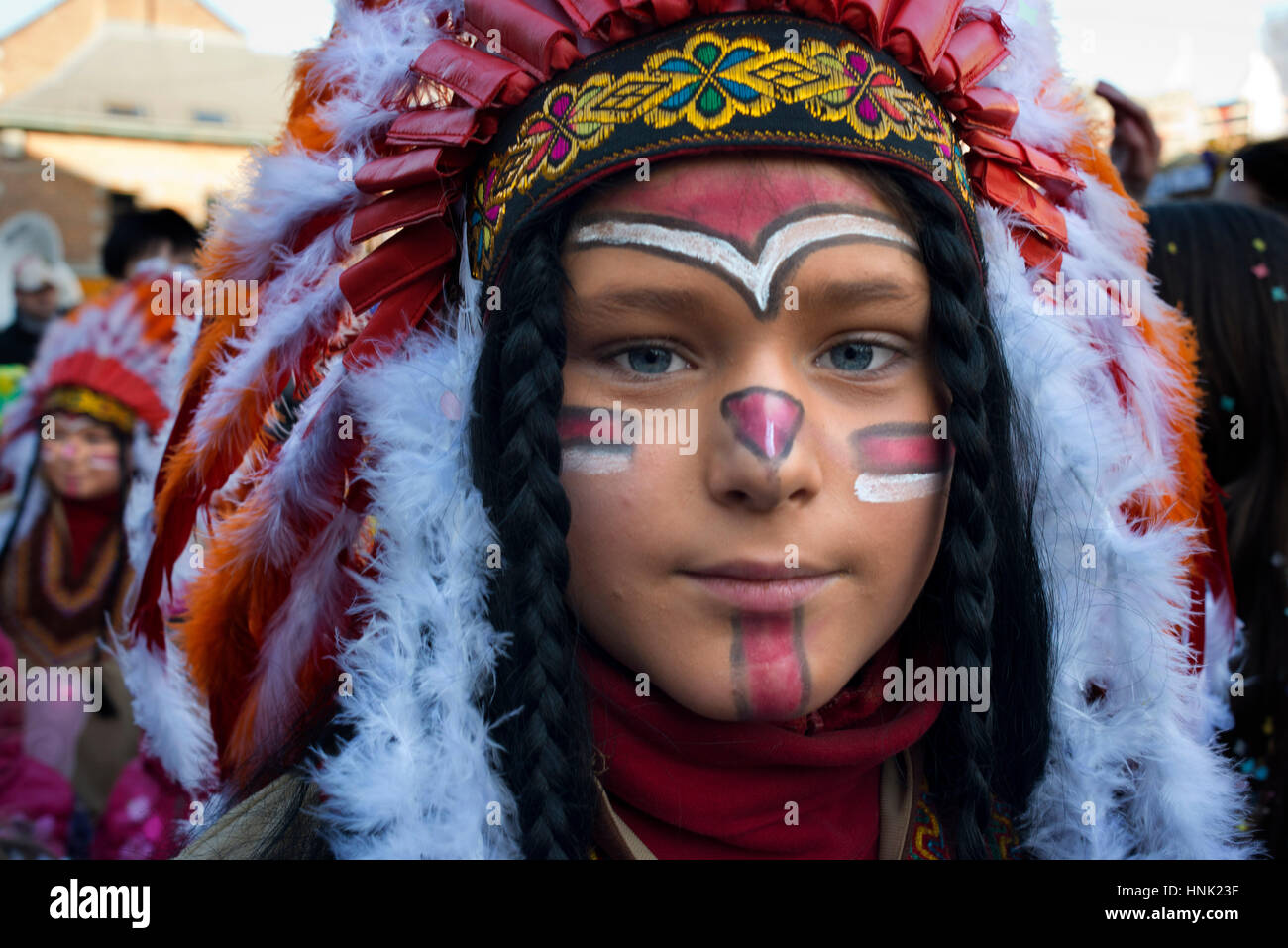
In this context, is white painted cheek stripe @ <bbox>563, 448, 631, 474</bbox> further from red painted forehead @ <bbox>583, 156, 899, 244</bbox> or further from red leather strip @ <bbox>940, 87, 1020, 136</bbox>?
red leather strip @ <bbox>940, 87, 1020, 136</bbox>

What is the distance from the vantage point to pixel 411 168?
1.47m

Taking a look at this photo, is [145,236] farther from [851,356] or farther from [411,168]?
[851,356]

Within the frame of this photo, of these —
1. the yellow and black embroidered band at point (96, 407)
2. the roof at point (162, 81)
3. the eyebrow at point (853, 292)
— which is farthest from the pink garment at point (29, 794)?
the roof at point (162, 81)

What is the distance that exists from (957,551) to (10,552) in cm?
311

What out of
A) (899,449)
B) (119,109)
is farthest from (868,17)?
(119,109)

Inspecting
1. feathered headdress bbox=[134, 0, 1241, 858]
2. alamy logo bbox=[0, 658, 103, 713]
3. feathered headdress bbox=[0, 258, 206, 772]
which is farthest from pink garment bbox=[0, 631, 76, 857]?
feathered headdress bbox=[134, 0, 1241, 858]

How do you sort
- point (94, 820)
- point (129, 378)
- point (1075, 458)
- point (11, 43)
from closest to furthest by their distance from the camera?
point (1075, 458) → point (94, 820) → point (129, 378) → point (11, 43)

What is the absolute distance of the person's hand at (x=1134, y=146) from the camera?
340 centimetres

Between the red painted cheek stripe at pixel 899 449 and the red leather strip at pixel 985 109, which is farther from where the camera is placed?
the red leather strip at pixel 985 109
